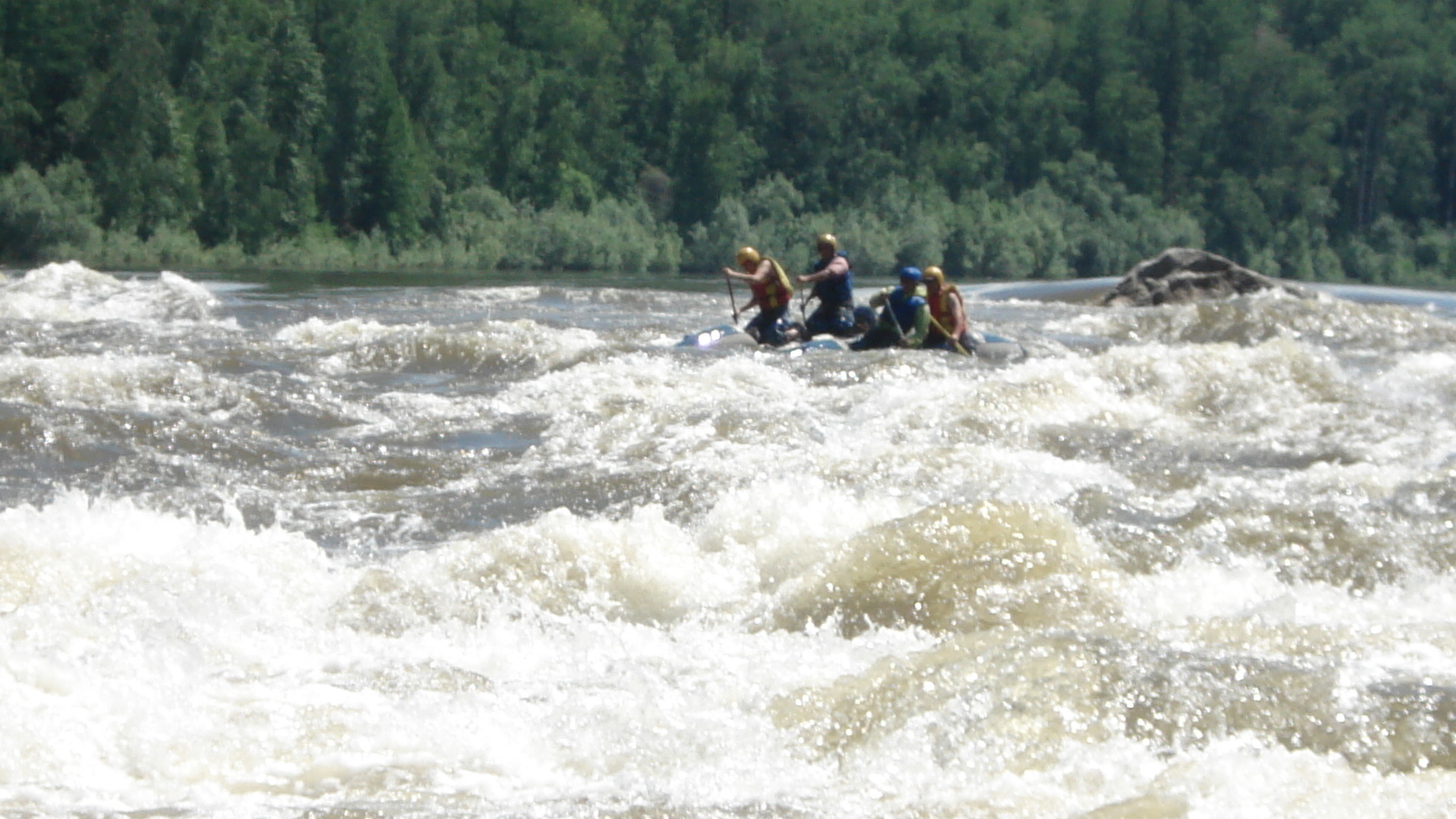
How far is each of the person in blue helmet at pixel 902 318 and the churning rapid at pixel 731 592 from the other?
1.26m

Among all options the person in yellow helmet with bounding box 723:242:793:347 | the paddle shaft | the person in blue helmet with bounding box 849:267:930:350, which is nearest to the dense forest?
the person in yellow helmet with bounding box 723:242:793:347

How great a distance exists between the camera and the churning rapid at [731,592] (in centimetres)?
448

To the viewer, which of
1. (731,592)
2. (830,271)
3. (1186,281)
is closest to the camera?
(731,592)

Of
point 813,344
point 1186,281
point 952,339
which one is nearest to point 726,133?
point 1186,281

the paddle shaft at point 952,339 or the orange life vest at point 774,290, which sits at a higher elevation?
the orange life vest at point 774,290

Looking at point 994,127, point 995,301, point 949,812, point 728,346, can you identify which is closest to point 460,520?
point 949,812

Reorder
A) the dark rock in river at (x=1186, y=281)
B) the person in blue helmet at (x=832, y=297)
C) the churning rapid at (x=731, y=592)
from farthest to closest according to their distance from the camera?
the dark rock in river at (x=1186, y=281) → the person in blue helmet at (x=832, y=297) → the churning rapid at (x=731, y=592)

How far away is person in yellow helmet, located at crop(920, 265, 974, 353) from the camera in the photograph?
534 inches

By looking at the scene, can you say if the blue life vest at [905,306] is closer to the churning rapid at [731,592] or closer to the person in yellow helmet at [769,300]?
the person in yellow helmet at [769,300]

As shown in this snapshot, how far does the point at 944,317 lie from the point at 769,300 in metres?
1.46

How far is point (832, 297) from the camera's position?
47.6 feet

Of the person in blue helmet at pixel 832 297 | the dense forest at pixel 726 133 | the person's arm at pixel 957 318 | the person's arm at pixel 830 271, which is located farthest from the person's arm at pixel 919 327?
the dense forest at pixel 726 133

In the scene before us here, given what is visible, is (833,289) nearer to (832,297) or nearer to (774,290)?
(832,297)

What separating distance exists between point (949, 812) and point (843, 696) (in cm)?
85
